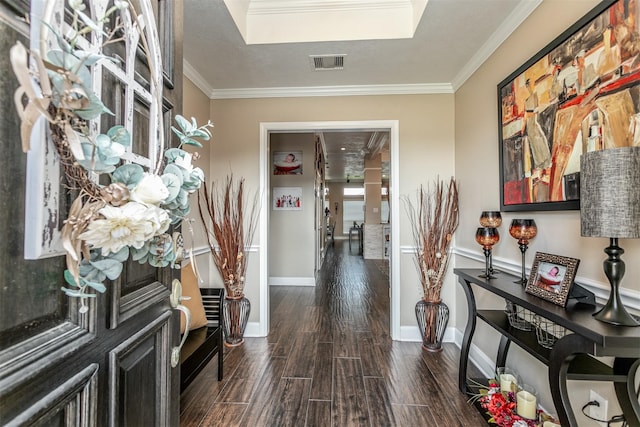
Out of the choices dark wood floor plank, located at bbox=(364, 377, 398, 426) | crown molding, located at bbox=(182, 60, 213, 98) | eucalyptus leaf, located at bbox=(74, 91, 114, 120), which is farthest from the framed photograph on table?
crown molding, located at bbox=(182, 60, 213, 98)

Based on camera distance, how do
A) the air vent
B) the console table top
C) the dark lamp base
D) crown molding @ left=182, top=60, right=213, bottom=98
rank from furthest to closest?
1. crown molding @ left=182, top=60, right=213, bottom=98
2. the air vent
3. the dark lamp base
4. the console table top

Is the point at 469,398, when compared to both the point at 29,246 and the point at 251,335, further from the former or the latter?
the point at 29,246

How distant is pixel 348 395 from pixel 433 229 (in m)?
1.67

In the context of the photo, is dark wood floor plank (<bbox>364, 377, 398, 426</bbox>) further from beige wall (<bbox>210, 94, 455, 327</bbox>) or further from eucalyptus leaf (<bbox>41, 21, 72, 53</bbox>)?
eucalyptus leaf (<bbox>41, 21, 72, 53</bbox>)

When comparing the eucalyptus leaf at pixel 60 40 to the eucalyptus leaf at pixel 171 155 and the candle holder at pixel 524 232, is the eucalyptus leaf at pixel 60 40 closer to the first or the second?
the eucalyptus leaf at pixel 171 155

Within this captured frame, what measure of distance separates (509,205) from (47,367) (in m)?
2.43

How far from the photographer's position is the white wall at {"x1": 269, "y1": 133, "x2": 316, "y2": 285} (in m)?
5.31

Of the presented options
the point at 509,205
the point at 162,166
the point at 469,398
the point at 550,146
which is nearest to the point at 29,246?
the point at 162,166

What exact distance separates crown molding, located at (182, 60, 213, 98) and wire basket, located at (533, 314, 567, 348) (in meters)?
3.29

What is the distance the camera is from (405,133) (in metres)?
3.03

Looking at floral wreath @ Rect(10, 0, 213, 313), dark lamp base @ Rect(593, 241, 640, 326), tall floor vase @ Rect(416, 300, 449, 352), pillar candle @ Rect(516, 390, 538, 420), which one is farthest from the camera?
tall floor vase @ Rect(416, 300, 449, 352)

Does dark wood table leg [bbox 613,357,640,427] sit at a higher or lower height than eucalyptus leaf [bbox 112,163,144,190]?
lower

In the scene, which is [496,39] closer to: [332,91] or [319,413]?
Result: [332,91]

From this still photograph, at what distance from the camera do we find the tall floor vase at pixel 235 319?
9.28ft
